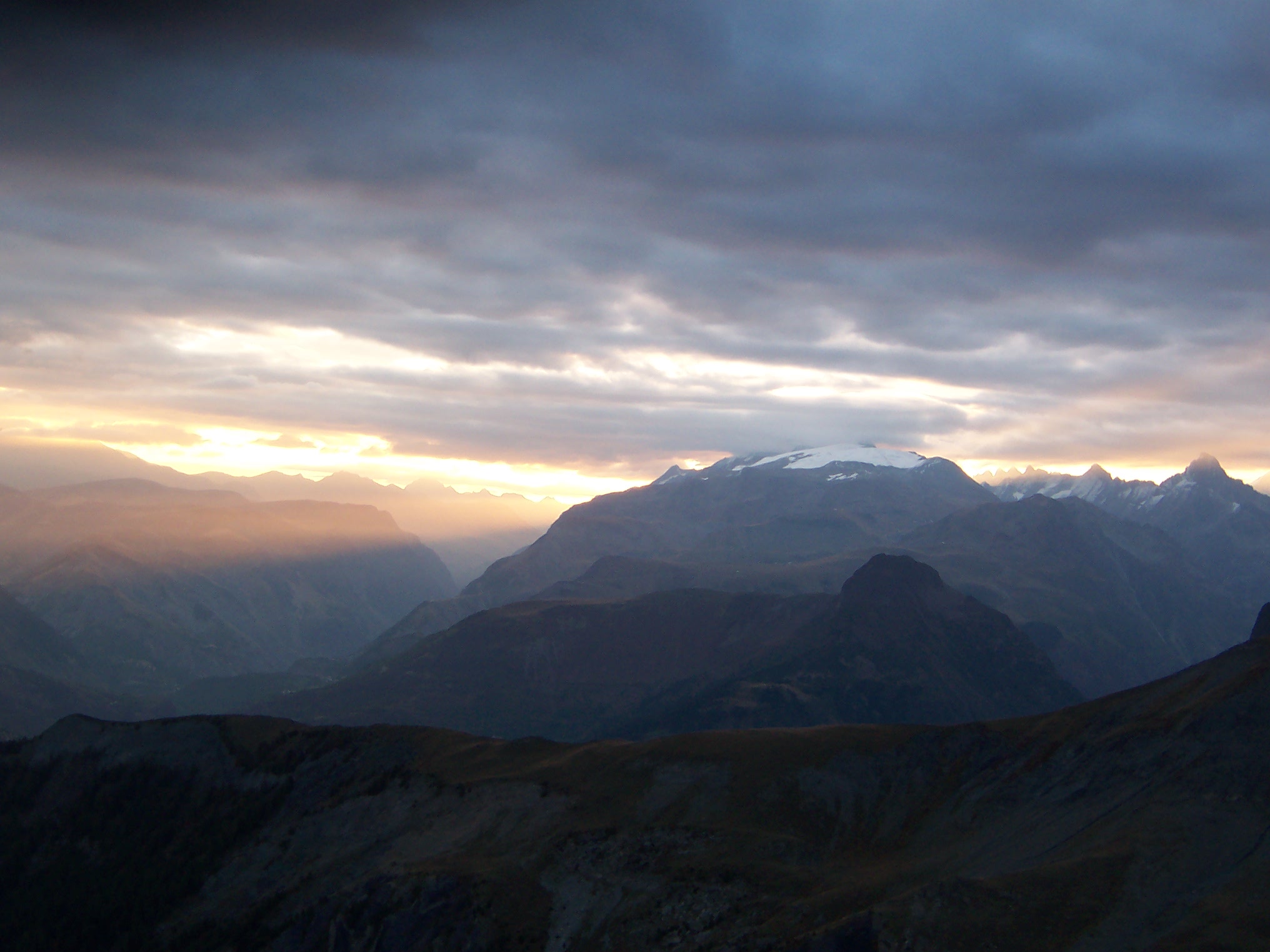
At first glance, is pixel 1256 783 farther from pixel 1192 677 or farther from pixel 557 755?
pixel 557 755

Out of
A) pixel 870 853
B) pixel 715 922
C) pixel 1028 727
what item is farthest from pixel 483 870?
pixel 1028 727

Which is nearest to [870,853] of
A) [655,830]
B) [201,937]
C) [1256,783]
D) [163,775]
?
[655,830]

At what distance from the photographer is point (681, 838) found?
108 meters

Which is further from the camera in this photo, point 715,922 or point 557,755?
point 557,755

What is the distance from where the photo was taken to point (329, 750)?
502ft

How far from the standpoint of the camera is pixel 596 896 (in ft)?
330

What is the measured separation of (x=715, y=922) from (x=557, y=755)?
48.2 metres

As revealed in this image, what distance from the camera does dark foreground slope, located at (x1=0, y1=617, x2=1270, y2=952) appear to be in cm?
8044

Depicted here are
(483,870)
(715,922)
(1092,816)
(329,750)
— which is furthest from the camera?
(329,750)

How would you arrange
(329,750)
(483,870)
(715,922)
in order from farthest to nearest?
(329,750), (483,870), (715,922)

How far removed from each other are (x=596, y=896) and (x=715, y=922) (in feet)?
46.6

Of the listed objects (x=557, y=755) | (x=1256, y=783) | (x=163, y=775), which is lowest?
(x=163, y=775)

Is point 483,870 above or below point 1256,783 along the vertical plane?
below

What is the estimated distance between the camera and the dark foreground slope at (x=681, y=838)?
80.4 m
